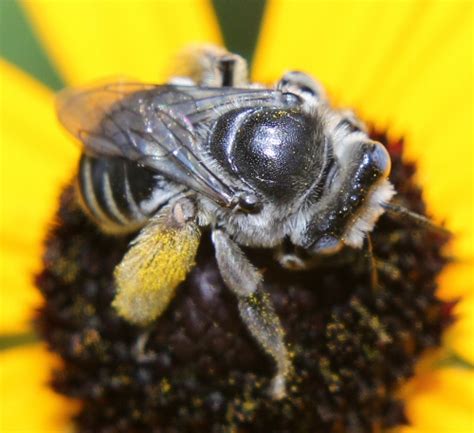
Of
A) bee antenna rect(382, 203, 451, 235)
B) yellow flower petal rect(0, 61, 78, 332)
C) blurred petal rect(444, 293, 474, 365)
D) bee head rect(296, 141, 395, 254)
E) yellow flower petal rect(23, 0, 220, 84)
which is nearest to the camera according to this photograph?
bee head rect(296, 141, 395, 254)

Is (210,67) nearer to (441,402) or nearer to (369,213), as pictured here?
(369,213)

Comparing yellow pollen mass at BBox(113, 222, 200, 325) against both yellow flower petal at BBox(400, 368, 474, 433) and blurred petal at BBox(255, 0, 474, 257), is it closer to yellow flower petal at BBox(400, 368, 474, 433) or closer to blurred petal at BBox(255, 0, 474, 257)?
yellow flower petal at BBox(400, 368, 474, 433)

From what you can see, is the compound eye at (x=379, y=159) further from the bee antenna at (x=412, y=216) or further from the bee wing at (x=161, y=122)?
the bee wing at (x=161, y=122)

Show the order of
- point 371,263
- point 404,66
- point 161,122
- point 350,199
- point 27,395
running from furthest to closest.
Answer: point 404,66 → point 27,395 → point 371,263 → point 161,122 → point 350,199

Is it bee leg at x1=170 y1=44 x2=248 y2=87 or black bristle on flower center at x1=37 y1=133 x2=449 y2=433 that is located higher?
bee leg at x1=170 y1=44 x2=248 y2=87

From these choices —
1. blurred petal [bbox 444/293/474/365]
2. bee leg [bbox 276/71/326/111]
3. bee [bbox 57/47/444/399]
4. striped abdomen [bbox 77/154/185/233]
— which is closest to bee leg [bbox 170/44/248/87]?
bee leg [bbox 276/71/326/111]

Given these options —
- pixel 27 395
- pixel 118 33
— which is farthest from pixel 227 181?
pixel 118 33

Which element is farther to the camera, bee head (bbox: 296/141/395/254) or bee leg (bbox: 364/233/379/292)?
bee leg (bbox: 364/233/379/292)

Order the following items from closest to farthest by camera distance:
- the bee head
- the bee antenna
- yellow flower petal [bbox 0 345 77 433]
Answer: the bee head
the bee antenna
yellow flower petal [bbox 0 345 77 433]
